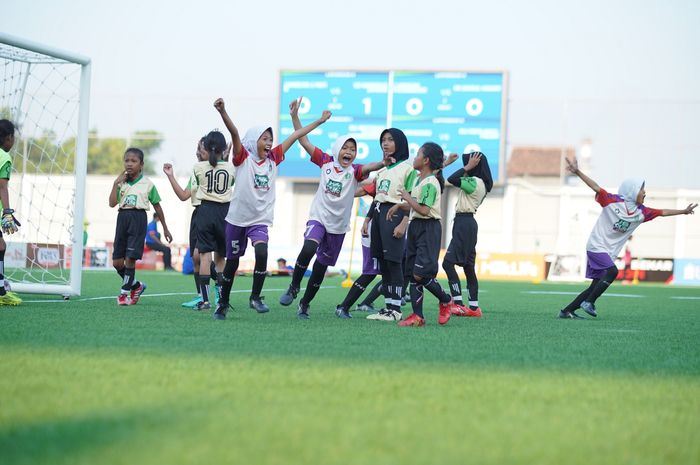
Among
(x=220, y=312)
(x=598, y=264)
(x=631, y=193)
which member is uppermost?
(x=631, y=193)

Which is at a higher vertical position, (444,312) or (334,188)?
(334,188)

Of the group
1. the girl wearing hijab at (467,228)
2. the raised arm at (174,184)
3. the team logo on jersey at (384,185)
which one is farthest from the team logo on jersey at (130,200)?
the girl wearing hijab at (467,228)

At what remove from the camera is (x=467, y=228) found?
11.2m

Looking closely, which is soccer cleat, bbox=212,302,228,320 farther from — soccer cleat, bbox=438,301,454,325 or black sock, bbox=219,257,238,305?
soccer cleat, bbox=438,301,454,325

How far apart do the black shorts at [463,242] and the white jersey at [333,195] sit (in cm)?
207

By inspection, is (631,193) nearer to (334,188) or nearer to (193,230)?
(334,188)

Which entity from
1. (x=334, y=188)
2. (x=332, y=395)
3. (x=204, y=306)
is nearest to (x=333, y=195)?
(x=334, y=188)

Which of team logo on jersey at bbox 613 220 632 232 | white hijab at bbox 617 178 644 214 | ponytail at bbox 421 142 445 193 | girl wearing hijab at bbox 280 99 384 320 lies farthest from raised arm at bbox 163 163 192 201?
white hijab at bbox 617 178 644 214

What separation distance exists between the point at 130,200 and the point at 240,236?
88.2 inches

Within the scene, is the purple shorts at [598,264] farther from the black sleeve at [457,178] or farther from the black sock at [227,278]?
the black sock at [227,278]

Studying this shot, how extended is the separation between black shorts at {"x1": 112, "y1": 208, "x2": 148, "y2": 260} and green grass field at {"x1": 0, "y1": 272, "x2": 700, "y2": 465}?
95.1 inches

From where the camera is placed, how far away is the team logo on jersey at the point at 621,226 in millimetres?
11547

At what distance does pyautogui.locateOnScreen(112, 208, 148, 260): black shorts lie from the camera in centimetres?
1070

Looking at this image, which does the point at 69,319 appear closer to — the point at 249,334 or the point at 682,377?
the point at 249,334
